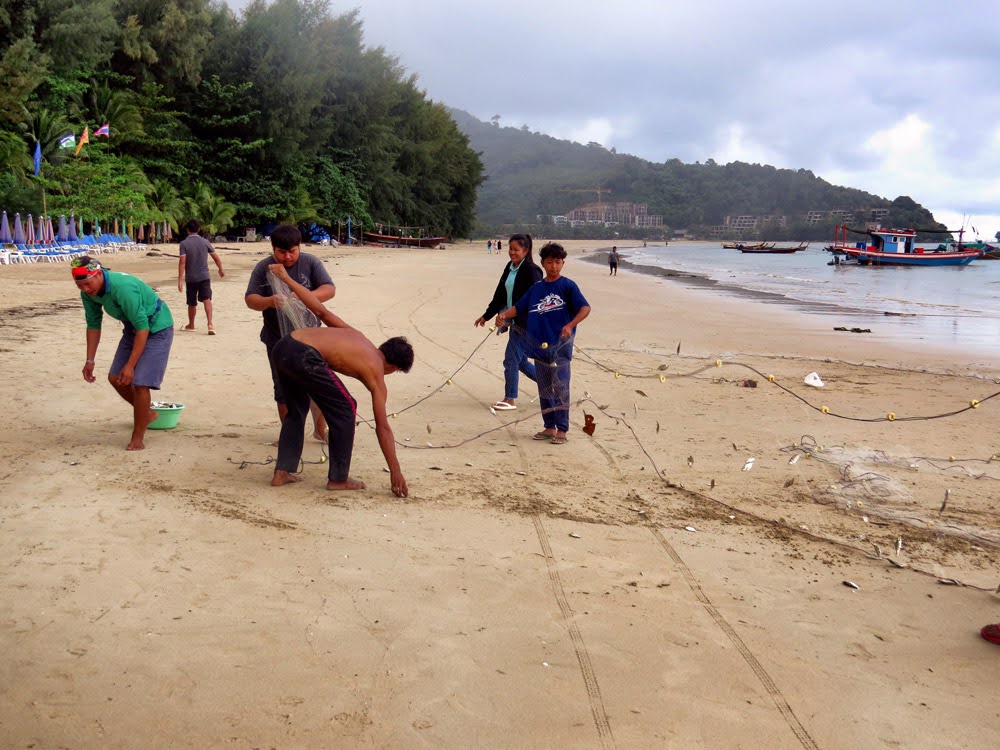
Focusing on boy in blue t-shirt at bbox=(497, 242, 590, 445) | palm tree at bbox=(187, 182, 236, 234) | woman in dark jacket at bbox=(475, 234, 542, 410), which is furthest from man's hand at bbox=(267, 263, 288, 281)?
palm tree at bbox=(187, 182, 236, 234)

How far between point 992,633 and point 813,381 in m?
6.02

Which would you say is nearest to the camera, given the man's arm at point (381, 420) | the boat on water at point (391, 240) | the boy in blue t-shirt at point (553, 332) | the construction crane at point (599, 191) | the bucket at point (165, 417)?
the man's arm at point (381, 420)

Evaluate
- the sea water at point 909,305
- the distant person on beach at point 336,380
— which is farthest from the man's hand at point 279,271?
the sea water at point 909,305

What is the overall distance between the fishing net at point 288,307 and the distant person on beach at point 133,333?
74 cm

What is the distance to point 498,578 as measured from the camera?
3.89 metres

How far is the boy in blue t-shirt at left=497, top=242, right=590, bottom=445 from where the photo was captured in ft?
21.7

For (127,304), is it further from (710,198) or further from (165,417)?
(710,198)

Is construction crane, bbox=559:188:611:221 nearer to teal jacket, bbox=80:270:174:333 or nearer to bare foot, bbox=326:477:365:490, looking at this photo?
teal jacket, bbox=80:270:174:333

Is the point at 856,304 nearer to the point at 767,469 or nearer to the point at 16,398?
the point at 767,469

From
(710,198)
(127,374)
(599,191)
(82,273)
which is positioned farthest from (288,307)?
(599,191)

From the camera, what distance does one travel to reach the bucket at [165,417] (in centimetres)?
605

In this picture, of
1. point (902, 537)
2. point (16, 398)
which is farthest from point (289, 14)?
point (902, 537)

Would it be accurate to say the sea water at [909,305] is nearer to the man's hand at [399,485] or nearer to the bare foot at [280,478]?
the man's hand at [399,485]

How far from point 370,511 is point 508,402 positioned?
3121 millimetres
